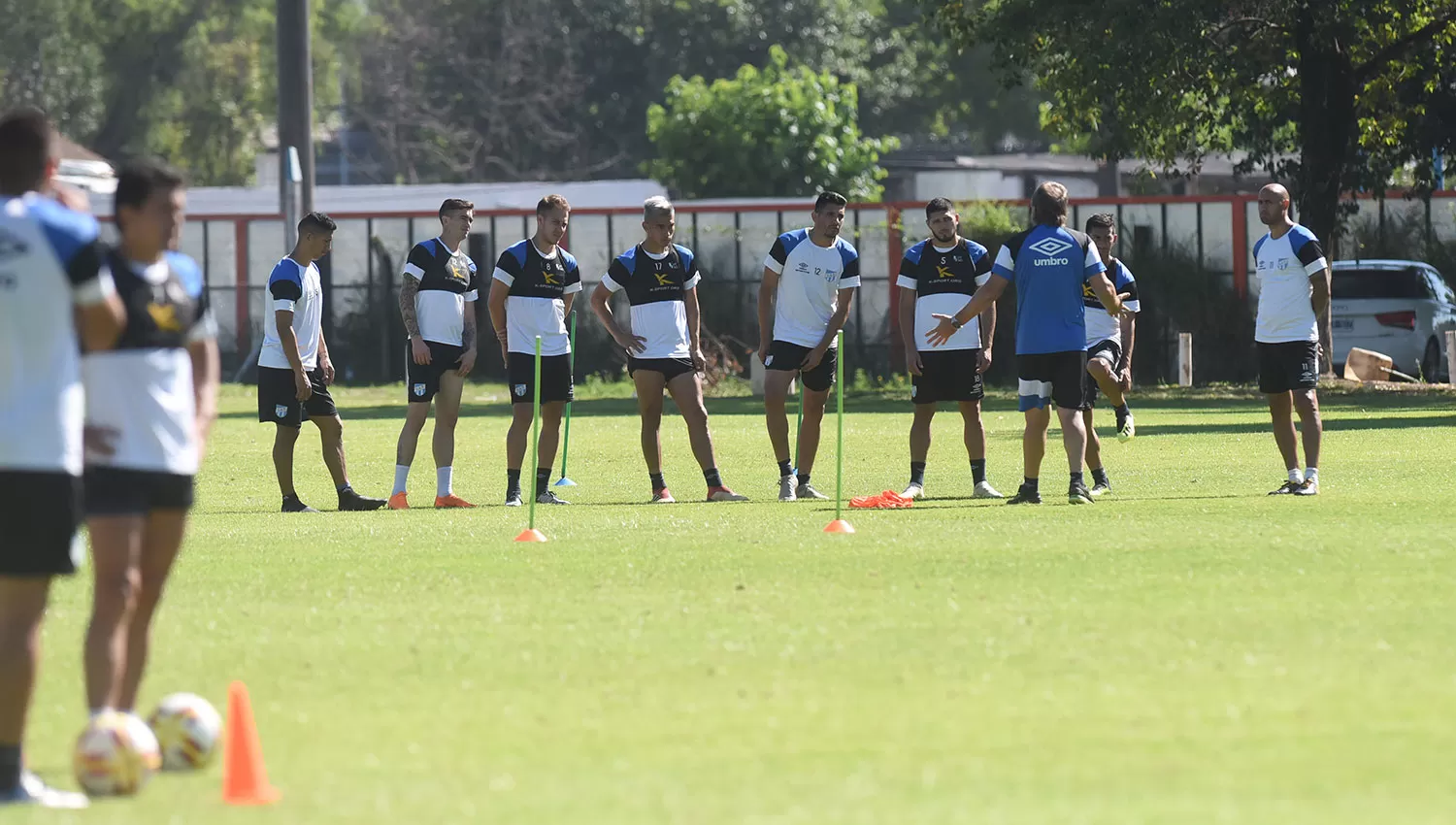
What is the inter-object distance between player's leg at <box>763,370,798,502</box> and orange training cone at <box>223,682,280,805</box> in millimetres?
9781

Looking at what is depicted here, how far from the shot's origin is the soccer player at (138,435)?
6762 mm

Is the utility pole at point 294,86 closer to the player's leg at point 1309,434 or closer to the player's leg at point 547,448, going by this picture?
the player's leg at point 547,448

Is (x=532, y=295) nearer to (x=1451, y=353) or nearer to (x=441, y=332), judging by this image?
(x=441, y=332)

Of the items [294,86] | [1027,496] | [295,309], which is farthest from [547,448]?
[294,86]

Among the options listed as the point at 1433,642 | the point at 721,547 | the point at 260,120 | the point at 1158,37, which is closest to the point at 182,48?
the point at 260,120

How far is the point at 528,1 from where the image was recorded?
71.0 meters

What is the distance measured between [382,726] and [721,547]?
5291 mm

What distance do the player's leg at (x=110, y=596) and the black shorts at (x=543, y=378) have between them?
9.15 metres

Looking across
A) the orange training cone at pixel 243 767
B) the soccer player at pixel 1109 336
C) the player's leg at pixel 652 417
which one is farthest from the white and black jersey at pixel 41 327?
the soccer player at pixel 1109 336

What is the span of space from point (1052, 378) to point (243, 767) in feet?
30.3

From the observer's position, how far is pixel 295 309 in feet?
50.7

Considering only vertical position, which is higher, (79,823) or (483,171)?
(483,171)

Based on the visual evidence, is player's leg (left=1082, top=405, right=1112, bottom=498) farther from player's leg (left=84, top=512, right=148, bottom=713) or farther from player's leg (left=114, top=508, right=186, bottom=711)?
player's leg (left=84, top=512, right=148, bottom=713)

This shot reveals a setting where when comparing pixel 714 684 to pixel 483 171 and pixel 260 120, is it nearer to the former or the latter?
pixel 483 171
